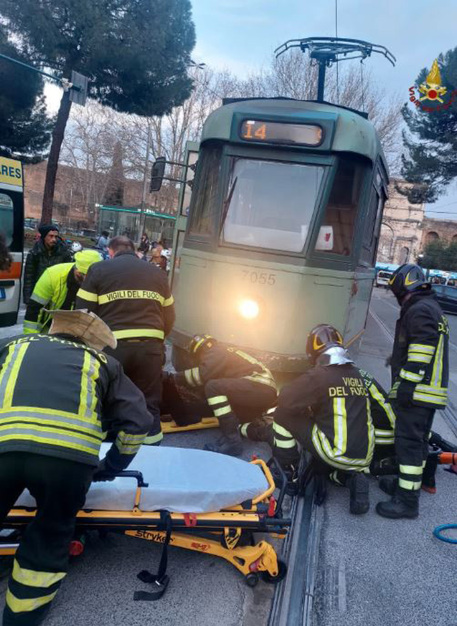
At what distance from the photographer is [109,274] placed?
4066mm

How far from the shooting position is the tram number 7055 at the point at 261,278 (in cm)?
523

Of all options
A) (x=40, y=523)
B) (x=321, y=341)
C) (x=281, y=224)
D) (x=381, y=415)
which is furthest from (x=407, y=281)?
(x=40, y=523)

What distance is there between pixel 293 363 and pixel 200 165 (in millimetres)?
2590

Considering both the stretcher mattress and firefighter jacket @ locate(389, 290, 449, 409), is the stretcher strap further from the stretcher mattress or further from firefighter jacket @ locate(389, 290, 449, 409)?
firefighter jacket @ locate(389, 290, 449, 409)

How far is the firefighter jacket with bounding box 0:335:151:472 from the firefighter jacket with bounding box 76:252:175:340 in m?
1.65

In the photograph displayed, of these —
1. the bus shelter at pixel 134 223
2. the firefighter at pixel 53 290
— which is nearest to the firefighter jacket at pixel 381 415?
the firefighter at pixel 53 290

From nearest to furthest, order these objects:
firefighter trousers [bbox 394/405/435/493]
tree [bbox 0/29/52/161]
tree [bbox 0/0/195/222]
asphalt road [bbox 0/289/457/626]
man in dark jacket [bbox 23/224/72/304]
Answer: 1. asphalt road [bbox 0/289/457/626]
2. firefighter trousers [bbox 394/405/435/493]
3. man in dark jacket [bbox 23/224/72/304]
4. tree [bbox 0/0/195/222]
5. tree [bbox 0/29/52/161]

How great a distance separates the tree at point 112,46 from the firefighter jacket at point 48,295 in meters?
14.8

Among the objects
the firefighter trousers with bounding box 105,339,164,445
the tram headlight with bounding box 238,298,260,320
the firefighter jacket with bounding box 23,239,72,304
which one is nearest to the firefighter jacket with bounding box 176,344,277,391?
the tram headlight with bounding box 238,298,260,320

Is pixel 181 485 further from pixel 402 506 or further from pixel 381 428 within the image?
pixel 381 428

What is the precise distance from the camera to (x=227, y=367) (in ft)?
15.7

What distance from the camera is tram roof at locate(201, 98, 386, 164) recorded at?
16.9ft

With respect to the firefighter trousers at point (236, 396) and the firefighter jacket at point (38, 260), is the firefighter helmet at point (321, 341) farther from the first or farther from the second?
the firefighter jacket at point (38, 260)

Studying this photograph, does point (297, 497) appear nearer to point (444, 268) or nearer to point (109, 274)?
point (109, 274)
